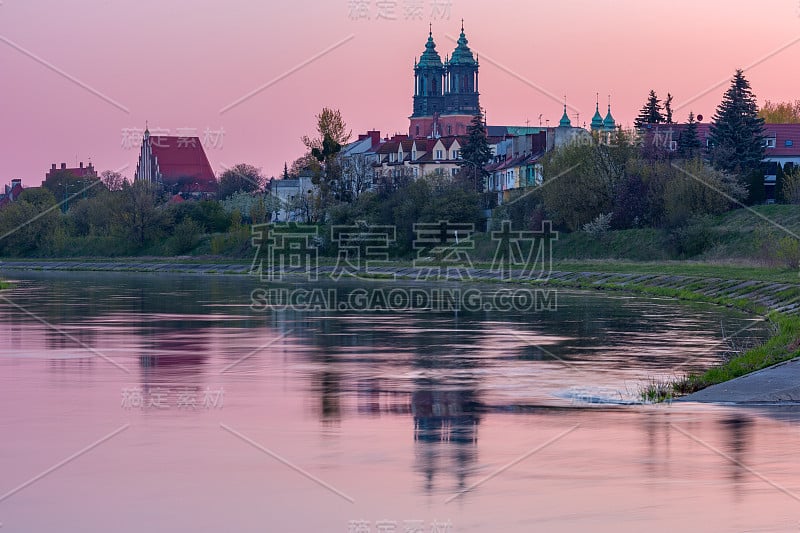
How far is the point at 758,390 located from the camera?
19.3 meters

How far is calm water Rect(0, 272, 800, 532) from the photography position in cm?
1211

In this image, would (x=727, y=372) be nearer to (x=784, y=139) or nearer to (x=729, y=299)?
(x=729, y=299)

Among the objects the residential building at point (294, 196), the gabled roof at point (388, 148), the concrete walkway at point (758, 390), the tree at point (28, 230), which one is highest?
the gabled roof at point (388, 148)

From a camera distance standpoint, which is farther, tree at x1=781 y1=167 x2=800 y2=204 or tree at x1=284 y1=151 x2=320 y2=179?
tree at x1=284 y1=151 x2=320 y2=179

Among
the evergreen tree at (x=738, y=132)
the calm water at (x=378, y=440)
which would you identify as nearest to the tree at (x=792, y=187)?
the evergreen tree at (x=738, y=132)

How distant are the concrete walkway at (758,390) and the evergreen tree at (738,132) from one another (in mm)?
69892

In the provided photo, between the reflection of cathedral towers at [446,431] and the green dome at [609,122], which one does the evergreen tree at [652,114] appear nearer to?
A: the green dome at [609,122]

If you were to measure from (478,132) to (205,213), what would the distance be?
→ 2988cm

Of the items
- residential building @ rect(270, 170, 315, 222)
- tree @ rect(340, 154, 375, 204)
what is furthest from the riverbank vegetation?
residential building @ rect(270, 170, 315, 222)

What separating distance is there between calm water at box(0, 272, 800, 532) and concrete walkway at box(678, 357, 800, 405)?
2.83 feet

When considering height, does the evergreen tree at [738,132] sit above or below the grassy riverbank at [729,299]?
above

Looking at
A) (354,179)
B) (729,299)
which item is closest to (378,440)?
(729,299)

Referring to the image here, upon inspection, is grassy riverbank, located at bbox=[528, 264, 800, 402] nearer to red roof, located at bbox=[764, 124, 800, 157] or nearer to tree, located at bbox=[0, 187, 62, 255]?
red roof, located at bbox=[764, 124, 800, 157]

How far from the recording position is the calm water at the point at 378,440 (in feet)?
39.7
